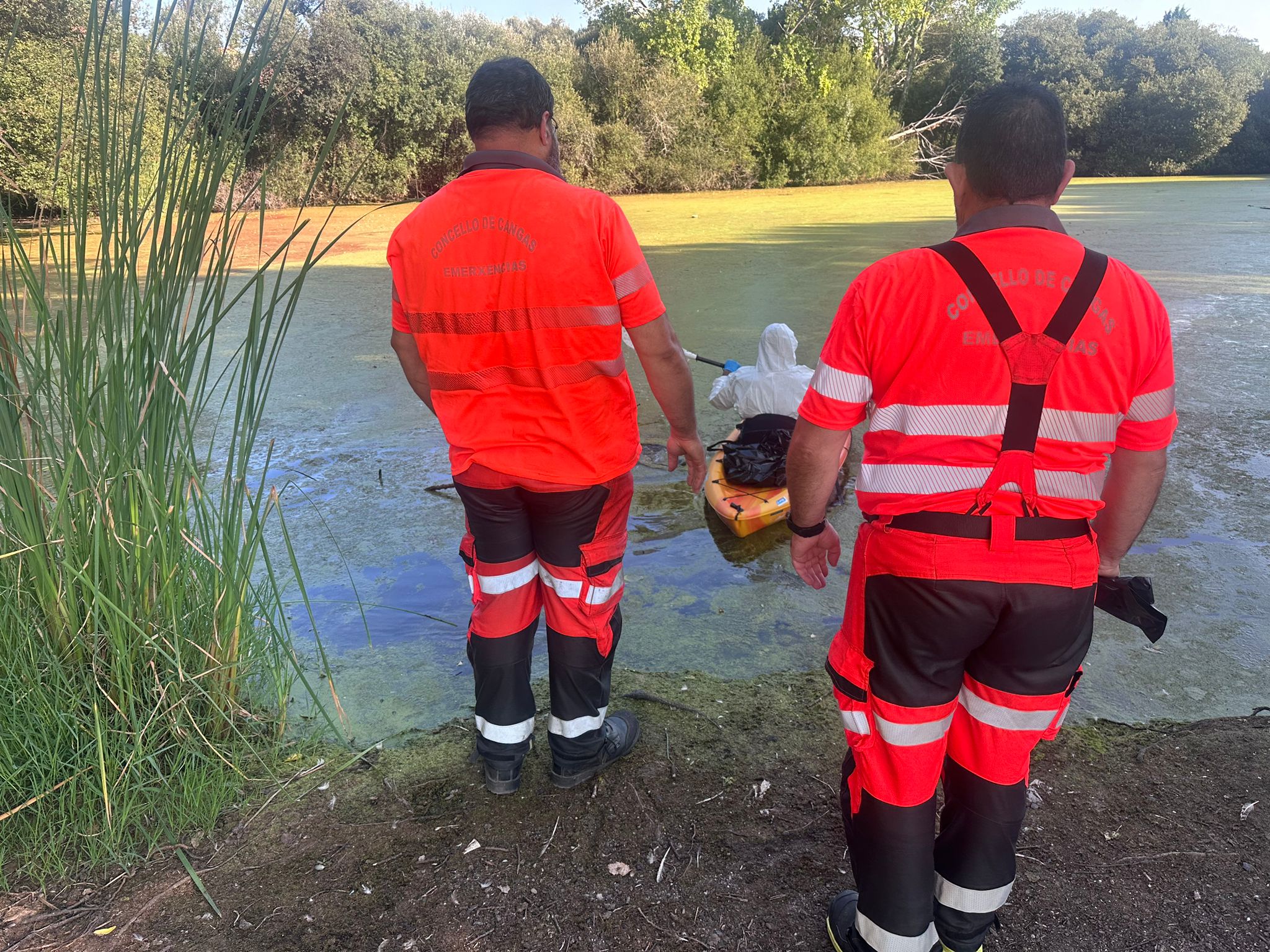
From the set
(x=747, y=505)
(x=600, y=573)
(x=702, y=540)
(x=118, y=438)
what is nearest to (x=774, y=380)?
(x=747, y=505)

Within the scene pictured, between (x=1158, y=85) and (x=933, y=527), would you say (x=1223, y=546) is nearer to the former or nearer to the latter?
(x=933, y=527)

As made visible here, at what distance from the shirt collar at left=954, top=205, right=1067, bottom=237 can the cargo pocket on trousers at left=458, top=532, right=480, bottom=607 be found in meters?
1.36

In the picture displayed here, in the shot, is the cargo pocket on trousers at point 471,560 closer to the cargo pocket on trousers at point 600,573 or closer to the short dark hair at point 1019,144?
the cargo pocket on trousers at point 600,573

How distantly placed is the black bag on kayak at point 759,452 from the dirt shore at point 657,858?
1972 mm

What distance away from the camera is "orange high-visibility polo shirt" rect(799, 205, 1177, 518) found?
1.38 meters

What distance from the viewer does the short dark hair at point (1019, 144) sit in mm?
1419

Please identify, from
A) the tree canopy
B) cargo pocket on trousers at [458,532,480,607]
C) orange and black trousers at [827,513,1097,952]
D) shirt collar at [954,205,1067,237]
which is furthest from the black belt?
the tree canopy

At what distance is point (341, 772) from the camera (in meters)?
2.28

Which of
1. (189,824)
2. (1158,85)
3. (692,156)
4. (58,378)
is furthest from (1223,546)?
(1158,85)

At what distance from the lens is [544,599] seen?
2.24 m

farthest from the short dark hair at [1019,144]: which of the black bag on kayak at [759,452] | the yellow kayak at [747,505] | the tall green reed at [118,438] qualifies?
the black bag on kayak at [759,452]

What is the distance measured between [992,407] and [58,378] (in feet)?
6.18

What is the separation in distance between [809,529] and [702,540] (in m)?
A: 2.35

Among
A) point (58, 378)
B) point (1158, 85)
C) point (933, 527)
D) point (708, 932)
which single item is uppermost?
point (1158, 85)
